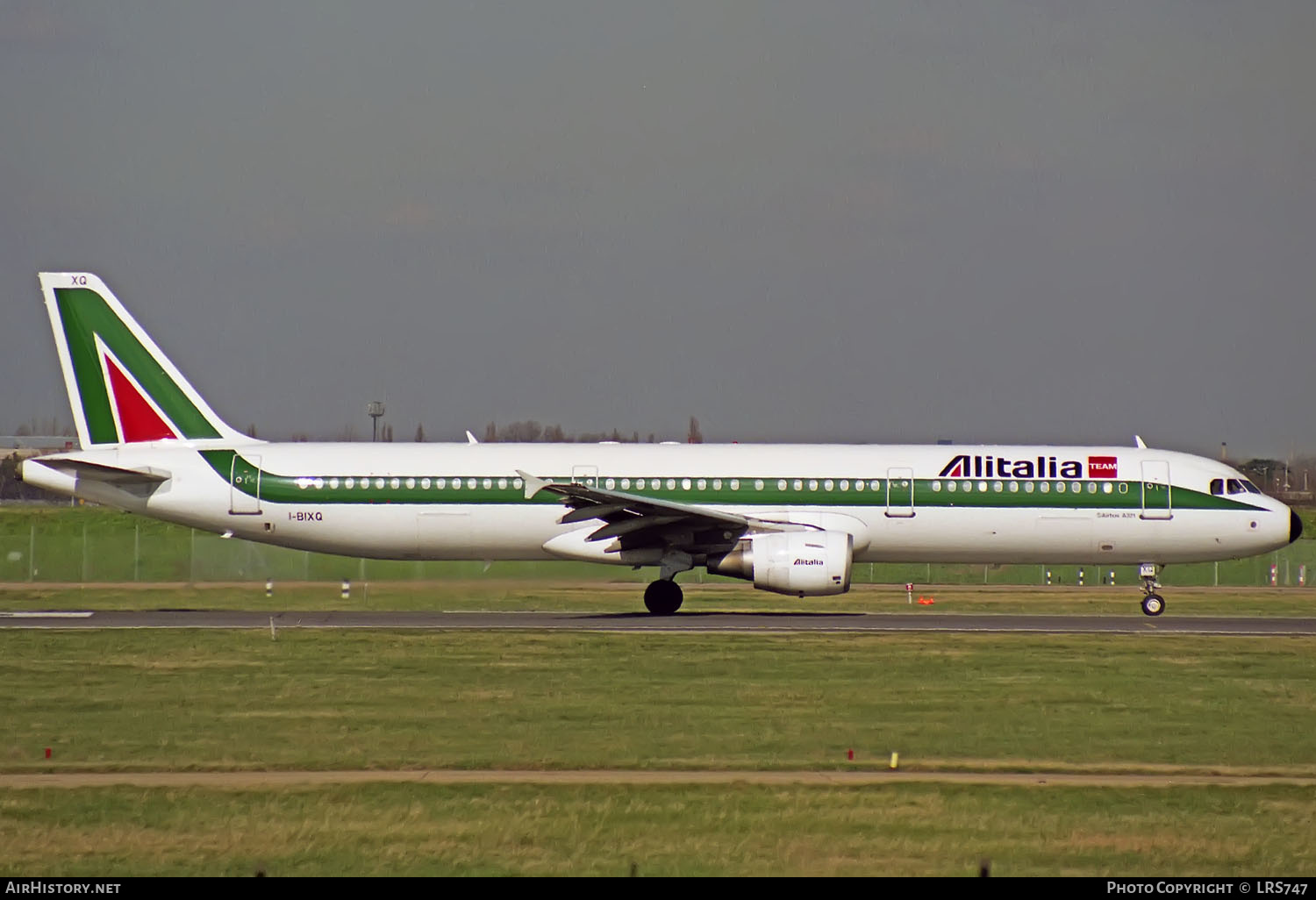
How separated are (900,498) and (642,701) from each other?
15.7m

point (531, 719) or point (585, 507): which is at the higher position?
point (585, 507)

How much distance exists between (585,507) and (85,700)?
14755mm

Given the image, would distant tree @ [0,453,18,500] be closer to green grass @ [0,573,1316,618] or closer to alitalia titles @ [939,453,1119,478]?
green grass @ [0,573,1316,618]

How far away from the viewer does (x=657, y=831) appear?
11.9 metres

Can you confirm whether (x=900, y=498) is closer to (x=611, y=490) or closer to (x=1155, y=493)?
(x=1155, y=493)

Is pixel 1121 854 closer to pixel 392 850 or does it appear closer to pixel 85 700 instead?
pixel 392 850

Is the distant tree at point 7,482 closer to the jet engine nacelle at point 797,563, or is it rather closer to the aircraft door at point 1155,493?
the jet engine nacelle at point 797,563

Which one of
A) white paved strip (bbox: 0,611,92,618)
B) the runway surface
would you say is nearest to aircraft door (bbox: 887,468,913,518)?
the runway surface

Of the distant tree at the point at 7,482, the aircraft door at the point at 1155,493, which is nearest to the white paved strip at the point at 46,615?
the aircraft door at the point at 1155,493

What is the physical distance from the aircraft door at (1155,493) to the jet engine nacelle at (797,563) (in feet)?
24.2

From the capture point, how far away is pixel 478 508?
34.3 metres

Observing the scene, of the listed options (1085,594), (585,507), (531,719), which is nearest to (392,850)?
(531,719)

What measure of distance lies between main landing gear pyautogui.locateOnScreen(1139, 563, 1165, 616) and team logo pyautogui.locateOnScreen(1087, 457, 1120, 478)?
2454mm

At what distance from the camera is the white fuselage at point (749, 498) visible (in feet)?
112
